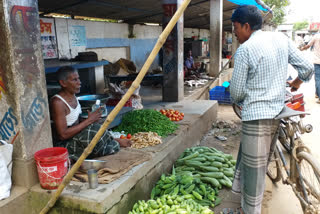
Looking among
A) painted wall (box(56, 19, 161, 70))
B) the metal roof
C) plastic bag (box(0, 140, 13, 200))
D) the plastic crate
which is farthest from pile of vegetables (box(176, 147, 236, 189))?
painted wall (box(56, 19, 161, 70))

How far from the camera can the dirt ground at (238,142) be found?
11.5 feet

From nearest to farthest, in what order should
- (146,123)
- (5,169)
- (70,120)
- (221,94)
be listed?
(5,169), (70,120), (146,123), (221,94)

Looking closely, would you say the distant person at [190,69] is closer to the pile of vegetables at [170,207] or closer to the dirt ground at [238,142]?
the dirt ground at [238,142]

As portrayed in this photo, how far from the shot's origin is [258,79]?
8.27 feet

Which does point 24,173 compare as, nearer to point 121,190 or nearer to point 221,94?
point 121,190

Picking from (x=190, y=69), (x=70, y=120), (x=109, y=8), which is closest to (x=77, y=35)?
(x=109, y=8)

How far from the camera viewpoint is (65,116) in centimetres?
328

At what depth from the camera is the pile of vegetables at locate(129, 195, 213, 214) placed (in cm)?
279

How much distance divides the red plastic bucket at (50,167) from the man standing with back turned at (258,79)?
1.87 meters

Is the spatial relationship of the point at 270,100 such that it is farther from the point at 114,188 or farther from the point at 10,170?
the point at 10,170

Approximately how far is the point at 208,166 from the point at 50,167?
2.19m

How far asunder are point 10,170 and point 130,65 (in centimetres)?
749

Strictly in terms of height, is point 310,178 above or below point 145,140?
below

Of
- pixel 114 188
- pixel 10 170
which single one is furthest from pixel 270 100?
pixel 10 170
